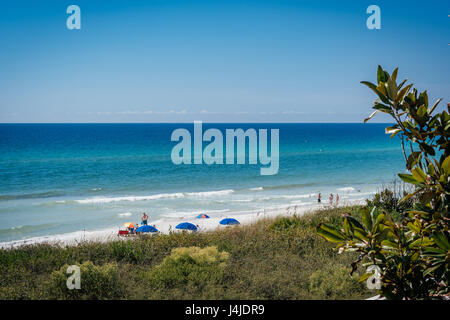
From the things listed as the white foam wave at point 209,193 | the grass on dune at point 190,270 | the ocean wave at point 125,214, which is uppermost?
the grass on dune at point 190,270

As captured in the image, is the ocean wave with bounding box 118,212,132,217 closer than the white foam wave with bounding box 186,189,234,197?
Yes

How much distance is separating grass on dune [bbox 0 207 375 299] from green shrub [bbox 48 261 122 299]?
0.02 metres

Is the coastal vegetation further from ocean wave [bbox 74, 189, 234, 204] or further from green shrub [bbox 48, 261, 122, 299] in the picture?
ocean wave [bbox 74, 189, 234, 204]

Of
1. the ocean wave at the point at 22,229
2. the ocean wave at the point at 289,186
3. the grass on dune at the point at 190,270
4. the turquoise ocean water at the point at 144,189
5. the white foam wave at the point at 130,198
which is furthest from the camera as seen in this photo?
the ocean wave at the point at 289,186

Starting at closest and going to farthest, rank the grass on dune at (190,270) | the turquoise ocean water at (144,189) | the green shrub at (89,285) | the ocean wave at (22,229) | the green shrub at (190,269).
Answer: the green shrub at (89,285) → the grass on dune at (190,270) → the green shrub at (190,269) → the ocean wave at (22,229) → the turquoise ocean water at (144,189)

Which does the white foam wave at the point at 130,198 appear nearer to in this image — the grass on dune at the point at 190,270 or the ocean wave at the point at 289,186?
the ocean wave at the point at 289,186

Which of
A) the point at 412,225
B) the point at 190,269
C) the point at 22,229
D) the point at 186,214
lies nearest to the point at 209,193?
the point at 186,214

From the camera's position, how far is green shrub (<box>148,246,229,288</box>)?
639cm

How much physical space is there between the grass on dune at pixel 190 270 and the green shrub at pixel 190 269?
17 millimetres

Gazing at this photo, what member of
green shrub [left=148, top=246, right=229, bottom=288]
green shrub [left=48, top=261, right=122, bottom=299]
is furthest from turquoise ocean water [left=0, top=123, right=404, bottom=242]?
green shrub [left=148, top=246, right=229, bottom=288]

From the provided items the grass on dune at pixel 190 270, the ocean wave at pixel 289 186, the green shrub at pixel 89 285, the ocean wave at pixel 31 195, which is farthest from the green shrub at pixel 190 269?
the ocean wave at pixel 289 186

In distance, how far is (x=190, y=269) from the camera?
6.75 meters

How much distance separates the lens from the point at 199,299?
564 cm

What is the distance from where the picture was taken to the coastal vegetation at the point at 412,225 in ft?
11.6
